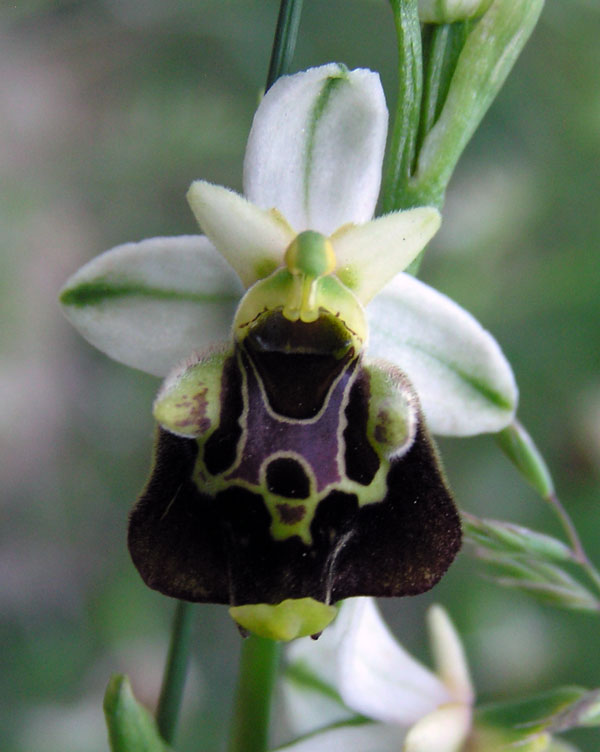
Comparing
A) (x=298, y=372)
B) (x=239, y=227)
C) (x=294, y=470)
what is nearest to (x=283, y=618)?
(x=294, y=470)

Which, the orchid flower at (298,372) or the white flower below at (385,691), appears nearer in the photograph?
the orchid flower at (298,372)

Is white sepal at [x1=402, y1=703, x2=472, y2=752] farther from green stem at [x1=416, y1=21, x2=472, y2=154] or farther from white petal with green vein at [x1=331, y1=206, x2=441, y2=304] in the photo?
green stem at [x1=416, y1=21, x2=472, y2=154]

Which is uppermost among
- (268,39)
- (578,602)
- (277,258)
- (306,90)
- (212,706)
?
(268,39)

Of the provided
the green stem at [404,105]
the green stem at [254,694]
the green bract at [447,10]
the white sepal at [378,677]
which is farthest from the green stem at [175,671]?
the green bract at [447,10]

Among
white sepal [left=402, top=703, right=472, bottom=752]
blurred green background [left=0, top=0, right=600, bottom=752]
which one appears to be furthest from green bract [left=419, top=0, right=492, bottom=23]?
blurred green background [left=0, top=0, right=600, bottom=752]

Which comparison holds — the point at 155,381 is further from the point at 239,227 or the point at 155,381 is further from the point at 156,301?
the point at 239,227

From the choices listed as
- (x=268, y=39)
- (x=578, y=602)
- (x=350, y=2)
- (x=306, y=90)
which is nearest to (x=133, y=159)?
(x=268, y=39)

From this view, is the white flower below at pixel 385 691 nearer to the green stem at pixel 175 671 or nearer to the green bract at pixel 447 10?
the green stem at pixel 175 671

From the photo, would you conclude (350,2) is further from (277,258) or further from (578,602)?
(578,602)
